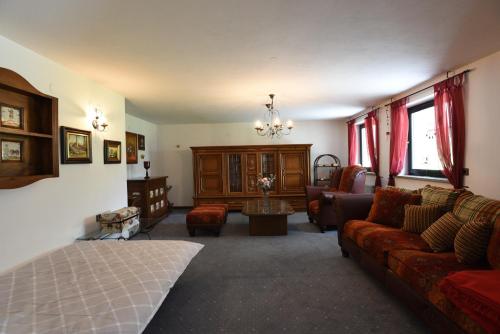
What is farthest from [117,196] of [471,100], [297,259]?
[471,100]

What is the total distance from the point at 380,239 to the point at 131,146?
485cm

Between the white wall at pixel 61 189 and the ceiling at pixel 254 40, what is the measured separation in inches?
6.6

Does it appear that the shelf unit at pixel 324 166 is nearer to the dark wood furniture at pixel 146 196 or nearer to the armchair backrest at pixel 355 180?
the armchair backrest at pixel 355 180

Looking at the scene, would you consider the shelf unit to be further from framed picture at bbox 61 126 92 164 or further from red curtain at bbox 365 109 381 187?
framed picture at bbox 61 126 92 164

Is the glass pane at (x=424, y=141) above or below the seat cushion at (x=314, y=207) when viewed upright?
above

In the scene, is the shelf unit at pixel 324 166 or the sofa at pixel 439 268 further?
the shelf unit at pixel 324 166

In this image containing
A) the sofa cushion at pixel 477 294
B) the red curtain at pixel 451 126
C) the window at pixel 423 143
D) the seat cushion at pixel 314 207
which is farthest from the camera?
the seat cushion at pixel 314 207

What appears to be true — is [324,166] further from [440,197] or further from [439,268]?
[439,268]

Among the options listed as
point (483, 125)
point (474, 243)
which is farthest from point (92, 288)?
point (483, 125)

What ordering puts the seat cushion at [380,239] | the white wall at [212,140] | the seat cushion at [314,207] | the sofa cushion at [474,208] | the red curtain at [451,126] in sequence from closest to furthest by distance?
the sofa cushion at [474,208], the seat cushion at [380,239], the red curtain at [451,126], the seat cushion at [314,207], the white wall at [212,140]

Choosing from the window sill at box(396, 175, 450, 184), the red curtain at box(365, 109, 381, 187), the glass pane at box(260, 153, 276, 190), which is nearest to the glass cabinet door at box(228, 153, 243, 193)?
the glass pane at box(260, 153, 276, 190)

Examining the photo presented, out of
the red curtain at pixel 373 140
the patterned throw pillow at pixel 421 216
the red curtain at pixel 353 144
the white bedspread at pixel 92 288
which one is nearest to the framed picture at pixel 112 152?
the white bedspread at pixel 92 288

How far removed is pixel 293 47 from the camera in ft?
7.42

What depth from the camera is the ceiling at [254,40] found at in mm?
1671
